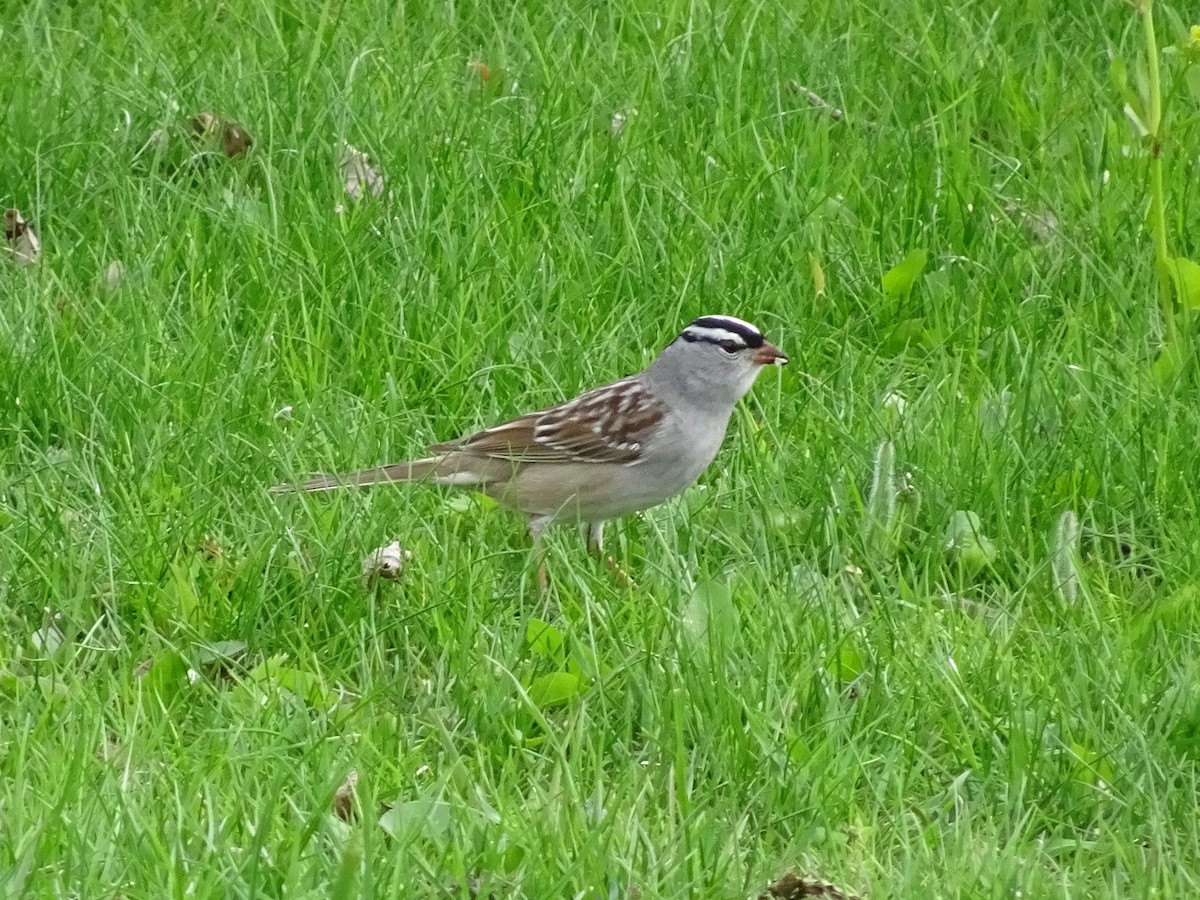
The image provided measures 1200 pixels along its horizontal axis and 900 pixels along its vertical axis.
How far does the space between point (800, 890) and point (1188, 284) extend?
119 inches

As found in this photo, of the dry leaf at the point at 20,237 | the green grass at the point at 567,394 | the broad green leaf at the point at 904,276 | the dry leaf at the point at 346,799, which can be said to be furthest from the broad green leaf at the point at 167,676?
the broad green leaf at the point at 904,276

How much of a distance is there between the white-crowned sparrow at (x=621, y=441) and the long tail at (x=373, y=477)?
0.02 meters

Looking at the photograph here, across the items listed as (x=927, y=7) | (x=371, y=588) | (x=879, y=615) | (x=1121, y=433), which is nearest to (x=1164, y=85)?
(x=927, y=7)

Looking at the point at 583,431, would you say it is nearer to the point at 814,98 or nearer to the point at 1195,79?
the point at 1195,79

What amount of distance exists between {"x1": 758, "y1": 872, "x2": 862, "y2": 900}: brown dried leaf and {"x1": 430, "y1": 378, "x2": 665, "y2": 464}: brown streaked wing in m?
1.88

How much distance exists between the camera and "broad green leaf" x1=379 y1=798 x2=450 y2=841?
3756 mm

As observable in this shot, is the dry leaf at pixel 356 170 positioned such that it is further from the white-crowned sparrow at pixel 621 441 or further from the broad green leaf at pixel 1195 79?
the broad green leaf at pixel 1195 79

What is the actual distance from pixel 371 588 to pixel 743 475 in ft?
3.87

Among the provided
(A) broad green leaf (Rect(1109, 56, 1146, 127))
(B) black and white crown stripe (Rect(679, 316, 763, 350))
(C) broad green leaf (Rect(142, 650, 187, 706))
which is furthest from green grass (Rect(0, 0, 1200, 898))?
(A) broad green leaf (Rect(1109, 56, 1146, 127))

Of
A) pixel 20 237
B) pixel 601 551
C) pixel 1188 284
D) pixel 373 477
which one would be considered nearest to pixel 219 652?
pixel 373 477

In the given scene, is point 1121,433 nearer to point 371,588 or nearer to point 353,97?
point 371,588

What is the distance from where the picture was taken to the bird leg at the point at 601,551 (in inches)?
196

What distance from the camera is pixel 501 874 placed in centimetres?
364

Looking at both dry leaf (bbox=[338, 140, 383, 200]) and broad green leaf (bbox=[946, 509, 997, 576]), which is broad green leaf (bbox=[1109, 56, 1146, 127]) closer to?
broad green leaf (bbox=[946, 509, 997, 576])
